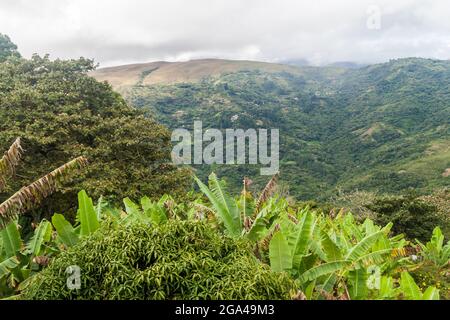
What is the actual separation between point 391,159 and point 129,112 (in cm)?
6847

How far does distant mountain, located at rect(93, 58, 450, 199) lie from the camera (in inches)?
2584

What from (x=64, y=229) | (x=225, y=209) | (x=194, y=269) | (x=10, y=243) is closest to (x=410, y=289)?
(x=194, y=269)

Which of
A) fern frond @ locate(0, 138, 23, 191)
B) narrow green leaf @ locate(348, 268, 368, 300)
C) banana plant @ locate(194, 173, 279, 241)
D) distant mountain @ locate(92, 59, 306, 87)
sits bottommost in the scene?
narrow green leaf @ locate(348, 268, 368, 300)

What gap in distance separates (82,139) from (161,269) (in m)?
12.9

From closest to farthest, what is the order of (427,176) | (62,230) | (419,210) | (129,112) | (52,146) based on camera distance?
(62,230)
(52,146)
(129,112)
(419,210)
(427,176)

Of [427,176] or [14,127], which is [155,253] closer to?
[14,127]

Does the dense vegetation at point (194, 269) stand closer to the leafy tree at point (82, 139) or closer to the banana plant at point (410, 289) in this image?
the banana plant at point (410, 289)

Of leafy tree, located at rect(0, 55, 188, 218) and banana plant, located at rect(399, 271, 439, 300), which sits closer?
banana plant, located at rect(399, 271, 439, 300)

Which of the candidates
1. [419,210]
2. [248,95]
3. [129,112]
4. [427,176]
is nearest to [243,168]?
[427,176]

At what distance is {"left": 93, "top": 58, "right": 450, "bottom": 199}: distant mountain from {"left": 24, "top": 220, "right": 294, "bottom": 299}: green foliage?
→ 178 feet

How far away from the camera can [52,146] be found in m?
15.3

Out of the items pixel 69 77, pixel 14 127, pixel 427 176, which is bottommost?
pixel 427 176

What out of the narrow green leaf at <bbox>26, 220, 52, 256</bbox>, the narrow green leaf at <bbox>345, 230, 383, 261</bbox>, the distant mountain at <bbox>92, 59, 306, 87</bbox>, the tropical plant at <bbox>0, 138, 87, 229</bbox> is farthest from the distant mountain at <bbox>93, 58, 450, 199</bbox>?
the tropical plant at <bbox>0, 138, 87, 229</bbox>

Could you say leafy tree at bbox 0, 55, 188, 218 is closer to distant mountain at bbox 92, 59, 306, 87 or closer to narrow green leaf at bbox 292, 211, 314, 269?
narrow green leaf at bbox 292, 211, 314, 269
